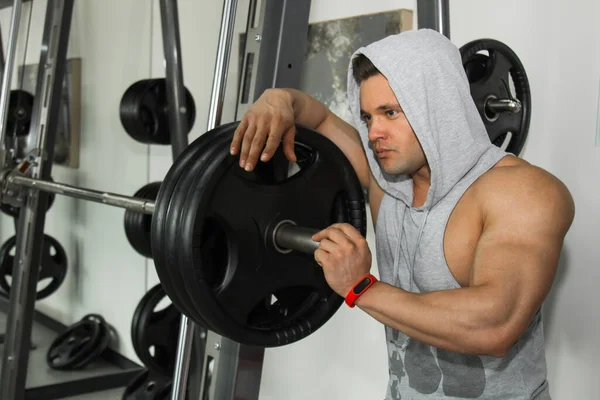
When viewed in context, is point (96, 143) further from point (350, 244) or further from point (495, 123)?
point (350, 244)

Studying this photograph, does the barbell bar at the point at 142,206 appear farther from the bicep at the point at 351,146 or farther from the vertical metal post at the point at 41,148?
the bicep at the point at 351,146

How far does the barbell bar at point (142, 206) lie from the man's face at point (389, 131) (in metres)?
0.18

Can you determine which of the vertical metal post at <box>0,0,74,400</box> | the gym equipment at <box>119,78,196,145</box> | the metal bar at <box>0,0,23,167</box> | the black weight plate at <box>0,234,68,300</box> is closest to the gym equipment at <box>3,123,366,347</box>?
the gym equipment at <box>119,78,196,145</box>

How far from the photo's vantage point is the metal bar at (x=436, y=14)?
1.53m

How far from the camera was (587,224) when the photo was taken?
1.50m

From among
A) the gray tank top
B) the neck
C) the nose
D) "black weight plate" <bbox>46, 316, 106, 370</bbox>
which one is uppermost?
the nose

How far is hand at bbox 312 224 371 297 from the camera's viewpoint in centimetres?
105

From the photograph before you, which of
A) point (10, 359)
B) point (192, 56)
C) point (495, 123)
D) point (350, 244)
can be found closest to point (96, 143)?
point (192, 56)

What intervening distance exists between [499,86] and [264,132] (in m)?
0.62

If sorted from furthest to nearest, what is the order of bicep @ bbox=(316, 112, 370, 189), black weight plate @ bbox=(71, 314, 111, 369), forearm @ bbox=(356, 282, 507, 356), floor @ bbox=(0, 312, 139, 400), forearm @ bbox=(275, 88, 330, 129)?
black weight plate @ bbox=(71, 314, 111, 369)
floor @ bbox=(0, 312, 139, 400)
bicep @ bbox=(316, 112, 370, 189)
forearm @ bbox=(275, 88, 330, 129)
forearm @ bbox=(356, 282, 507, 356)

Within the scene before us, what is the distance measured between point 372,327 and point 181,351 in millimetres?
749

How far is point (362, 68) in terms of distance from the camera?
1.21 metres

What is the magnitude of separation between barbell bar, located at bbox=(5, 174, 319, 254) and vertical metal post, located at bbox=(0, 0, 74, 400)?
118 millimetres

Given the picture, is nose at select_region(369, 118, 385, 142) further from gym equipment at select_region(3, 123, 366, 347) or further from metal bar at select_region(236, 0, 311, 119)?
metal bar at select_region(236, 0, 311, 119)
